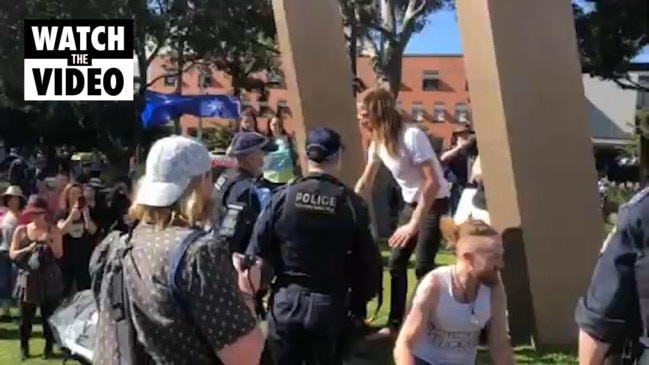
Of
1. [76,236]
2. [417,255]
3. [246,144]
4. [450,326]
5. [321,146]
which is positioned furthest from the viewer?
[76,236]

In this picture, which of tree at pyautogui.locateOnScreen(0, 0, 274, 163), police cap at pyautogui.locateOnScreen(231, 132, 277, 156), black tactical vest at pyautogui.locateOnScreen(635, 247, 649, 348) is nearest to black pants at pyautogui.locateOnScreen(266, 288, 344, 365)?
police cap at pyautogui.locateOnScreen(231, 132, 277, 156)

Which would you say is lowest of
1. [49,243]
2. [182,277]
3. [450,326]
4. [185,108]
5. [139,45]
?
[450,326]

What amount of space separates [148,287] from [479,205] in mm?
6519

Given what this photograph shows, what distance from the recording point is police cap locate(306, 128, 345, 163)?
5.79m

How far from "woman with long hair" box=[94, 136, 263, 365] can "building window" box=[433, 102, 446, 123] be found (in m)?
79.4

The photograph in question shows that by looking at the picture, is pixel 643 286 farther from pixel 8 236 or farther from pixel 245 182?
pixel 8 236

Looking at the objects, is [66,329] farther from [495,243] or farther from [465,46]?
[465,46]

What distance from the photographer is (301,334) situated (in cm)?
582

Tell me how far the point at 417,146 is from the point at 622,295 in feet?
12.9

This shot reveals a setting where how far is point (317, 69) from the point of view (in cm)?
1326

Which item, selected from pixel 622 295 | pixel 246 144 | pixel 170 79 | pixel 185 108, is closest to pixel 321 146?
pixel 246 144

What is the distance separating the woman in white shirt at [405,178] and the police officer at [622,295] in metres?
3.79

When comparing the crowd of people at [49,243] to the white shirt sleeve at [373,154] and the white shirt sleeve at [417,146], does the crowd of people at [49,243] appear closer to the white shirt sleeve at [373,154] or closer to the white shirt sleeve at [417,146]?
the white shirt sleeve at [373,154]

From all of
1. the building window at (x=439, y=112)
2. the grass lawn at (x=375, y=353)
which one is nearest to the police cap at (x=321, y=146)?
the grass lawn at (x=375, y=353)
